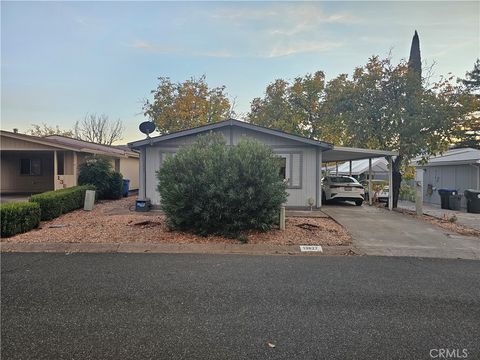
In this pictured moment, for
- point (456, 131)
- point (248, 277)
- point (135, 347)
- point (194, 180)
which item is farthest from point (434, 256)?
point (456, 131)

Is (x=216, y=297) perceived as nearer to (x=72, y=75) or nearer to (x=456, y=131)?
(x=456, y=131)

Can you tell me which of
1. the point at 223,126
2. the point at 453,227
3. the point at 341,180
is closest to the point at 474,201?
the point at 341,180

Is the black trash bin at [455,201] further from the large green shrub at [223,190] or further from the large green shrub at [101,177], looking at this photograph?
the large green shrub at [101,177]

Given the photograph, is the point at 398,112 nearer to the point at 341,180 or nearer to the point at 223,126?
the point at 341,180

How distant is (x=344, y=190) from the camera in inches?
567

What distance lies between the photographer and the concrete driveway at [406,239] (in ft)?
22.2

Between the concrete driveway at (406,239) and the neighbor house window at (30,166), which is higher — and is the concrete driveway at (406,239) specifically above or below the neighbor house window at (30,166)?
below

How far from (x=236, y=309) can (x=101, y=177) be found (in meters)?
13.4

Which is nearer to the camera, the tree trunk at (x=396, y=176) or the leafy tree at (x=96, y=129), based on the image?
the tree trunk at (x=396, y=176)

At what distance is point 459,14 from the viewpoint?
10.3m

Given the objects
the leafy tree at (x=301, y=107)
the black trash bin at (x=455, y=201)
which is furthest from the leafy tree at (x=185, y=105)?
the black trash bin at (x=455, y=201)

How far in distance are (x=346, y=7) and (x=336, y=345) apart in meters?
11.4

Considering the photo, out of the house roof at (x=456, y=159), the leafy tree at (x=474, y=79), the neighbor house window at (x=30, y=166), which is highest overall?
the leafy tree at (x=474, y=79)
